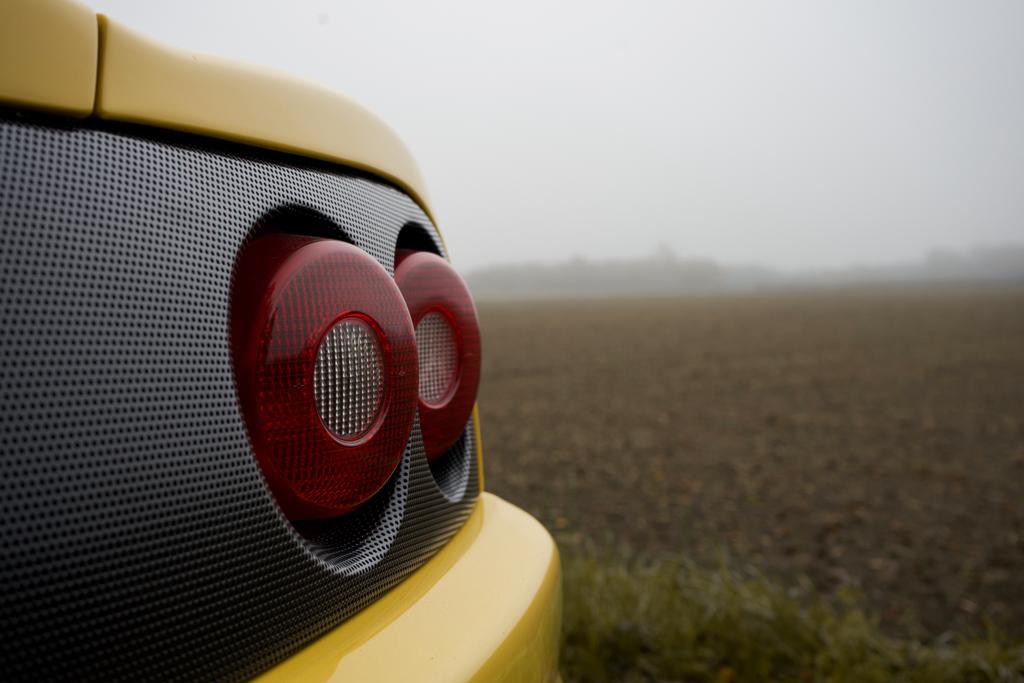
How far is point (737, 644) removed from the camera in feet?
8.45

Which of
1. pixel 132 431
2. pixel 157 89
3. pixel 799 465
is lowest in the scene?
pixel 799 465

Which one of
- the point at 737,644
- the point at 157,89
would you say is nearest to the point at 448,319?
the point at 157,89

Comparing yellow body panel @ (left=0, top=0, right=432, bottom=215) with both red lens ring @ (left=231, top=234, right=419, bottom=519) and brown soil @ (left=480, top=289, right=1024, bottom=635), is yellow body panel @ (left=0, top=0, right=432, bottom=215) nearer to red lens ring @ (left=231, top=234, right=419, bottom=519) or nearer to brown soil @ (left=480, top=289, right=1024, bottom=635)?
red lens ring @ (left=231, top=234, right=419, bottom=519)

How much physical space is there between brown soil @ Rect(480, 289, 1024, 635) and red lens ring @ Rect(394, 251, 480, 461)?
2904 millimetres

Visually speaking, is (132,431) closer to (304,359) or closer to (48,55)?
(304,359)

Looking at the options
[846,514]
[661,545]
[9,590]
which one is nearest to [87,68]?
[9,590]

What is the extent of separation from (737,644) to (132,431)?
255 centimetres

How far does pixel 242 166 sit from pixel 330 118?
0.15 meters

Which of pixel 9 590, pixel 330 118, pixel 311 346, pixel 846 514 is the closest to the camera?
pixel 9 590

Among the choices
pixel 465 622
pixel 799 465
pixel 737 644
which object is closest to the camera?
pixel 465 622

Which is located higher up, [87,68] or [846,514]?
[87,68]

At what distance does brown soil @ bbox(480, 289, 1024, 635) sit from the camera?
4.06 meters

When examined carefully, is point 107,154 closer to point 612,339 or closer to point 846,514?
point 846,514

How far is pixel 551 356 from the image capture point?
54.3 feet
